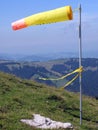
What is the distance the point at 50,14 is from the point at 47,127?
4.83 meters

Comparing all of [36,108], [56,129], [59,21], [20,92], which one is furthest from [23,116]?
[20,92]

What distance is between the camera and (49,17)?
18.3 metres

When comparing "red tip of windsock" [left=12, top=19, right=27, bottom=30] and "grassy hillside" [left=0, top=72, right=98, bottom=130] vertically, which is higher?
"red tip of windsock" [left=12, top=19, right=27, bottom=30]

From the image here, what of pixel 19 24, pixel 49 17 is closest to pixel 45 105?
pixel 19 24

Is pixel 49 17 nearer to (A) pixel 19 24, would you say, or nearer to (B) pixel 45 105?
(A) pixel 19 24

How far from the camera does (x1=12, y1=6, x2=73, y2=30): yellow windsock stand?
18.0 m

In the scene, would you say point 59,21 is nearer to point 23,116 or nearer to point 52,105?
point 23,116

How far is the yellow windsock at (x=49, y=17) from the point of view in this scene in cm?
1803

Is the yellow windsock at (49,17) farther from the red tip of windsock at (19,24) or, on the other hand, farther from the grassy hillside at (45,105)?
the grassy hillside at (45,105)

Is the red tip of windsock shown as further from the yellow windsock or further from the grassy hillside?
the grassy hillside

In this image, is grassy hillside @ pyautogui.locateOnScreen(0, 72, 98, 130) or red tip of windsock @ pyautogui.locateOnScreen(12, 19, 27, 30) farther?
grassy hillside @ pyautogui.locateOnScreen(0, 72, 98, 130)

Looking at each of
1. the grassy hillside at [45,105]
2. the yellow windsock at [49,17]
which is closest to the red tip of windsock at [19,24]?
the yellow windsock at [49,17]

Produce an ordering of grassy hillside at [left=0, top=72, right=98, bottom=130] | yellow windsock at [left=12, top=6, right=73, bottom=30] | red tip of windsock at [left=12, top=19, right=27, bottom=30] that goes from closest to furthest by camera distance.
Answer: yellow windsock at [left=12, top=6, right=73, bottom=30] → red tip of windsock at [left=12, top=19, right=27, bottom=30] → grassy hillside at [left=0, top=72, right=98, bottom=130]

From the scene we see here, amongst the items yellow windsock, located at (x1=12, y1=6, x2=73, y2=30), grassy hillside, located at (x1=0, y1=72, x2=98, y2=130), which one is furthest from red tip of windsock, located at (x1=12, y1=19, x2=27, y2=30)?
grassy hillside, located at (x1=0, y1=72, x2=98, y2=130)
